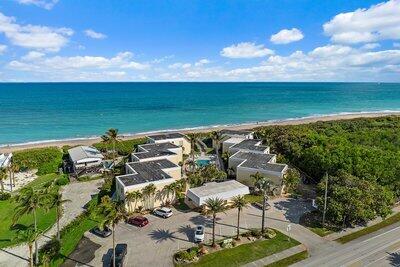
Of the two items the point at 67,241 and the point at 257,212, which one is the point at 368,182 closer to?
the point at 257,212

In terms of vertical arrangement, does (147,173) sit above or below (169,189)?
above

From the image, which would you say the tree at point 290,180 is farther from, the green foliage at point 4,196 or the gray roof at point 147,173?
the green foliage at point 4,196

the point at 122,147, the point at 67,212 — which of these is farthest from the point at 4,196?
the point at 122,147

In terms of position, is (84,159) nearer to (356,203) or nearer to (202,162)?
(202,162)

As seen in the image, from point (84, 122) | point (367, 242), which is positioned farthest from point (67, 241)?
point (84, 122)

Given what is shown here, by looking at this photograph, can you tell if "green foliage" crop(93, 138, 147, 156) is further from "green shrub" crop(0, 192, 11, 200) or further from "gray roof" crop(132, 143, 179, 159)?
"green shrub" crop(0, 192, 11, 200)

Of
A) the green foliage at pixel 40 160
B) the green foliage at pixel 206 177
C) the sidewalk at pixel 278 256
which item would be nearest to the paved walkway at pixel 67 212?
the green foliage at pixel 40 160

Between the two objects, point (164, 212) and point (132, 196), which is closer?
point (132, 196)

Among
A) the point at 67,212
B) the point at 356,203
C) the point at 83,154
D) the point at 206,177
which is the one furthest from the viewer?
the point at 83,154
